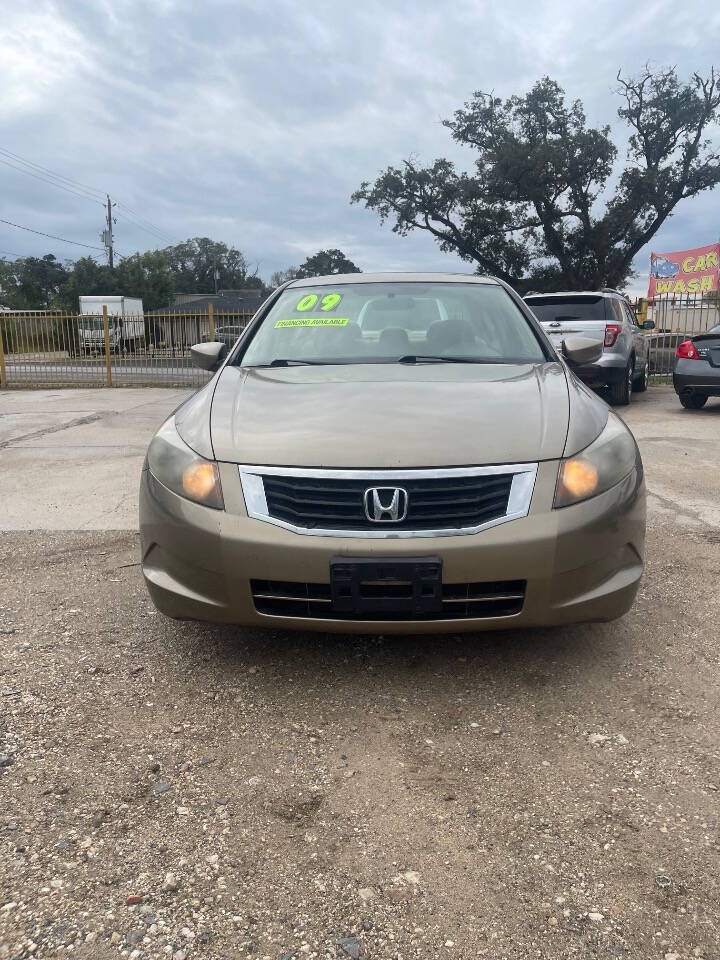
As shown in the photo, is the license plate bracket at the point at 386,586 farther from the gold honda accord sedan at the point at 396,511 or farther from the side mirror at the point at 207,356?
the side mirror at the point at 207,356

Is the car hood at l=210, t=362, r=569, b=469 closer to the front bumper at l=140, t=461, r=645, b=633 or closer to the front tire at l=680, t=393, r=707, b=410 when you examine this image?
the front bumper at l=140, t=461, r=645, b=633

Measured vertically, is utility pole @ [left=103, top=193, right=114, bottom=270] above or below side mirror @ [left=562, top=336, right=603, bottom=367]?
above

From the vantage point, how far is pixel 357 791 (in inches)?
82.0

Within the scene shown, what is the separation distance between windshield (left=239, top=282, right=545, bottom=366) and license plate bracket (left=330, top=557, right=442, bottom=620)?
1.34 m

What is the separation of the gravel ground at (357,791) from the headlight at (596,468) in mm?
709

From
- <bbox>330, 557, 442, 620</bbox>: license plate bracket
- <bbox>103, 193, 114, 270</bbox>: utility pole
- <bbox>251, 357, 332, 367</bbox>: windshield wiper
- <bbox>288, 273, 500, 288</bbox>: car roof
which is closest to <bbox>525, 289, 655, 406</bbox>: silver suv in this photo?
<bbox>288, 273, 500, 288</bbox>: car roof

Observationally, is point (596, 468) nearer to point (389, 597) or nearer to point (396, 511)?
point (396, 511)

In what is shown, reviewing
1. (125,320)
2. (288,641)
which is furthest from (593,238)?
(288,641)

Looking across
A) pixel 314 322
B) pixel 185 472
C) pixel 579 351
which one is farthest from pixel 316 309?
pixel 185 472

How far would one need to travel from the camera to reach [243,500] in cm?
243

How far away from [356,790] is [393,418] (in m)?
1.18

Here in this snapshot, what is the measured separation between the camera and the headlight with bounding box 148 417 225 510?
8.11ft

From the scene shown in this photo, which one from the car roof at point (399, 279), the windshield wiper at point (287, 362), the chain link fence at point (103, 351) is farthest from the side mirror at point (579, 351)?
the chain link fence at point (103, 351)

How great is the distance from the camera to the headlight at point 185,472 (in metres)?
2.47
